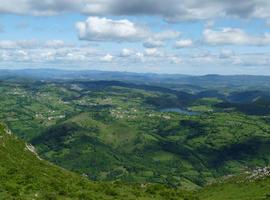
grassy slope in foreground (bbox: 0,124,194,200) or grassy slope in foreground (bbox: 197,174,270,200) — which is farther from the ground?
grassy slope in foreground (bbox: 0,124,194,200)

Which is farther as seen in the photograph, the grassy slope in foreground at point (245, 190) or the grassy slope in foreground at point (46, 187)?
the grassy slope in foreground at point (245, 190)

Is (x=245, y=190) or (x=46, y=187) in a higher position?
(x=46, y=187)

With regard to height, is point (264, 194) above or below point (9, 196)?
below

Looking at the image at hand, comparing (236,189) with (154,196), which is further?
(236,189)

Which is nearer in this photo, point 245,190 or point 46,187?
point 46,187

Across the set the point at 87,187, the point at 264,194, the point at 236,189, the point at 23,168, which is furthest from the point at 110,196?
the point at 236,189

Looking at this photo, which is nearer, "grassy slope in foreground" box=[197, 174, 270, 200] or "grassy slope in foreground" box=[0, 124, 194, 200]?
"grassy slope in foreground" box=[0, 124, 194, 200]

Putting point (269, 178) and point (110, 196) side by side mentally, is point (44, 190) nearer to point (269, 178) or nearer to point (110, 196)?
point (110, 196)

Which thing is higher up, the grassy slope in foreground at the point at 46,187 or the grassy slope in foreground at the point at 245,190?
the grassy slope in foreground at the point at 46,187
